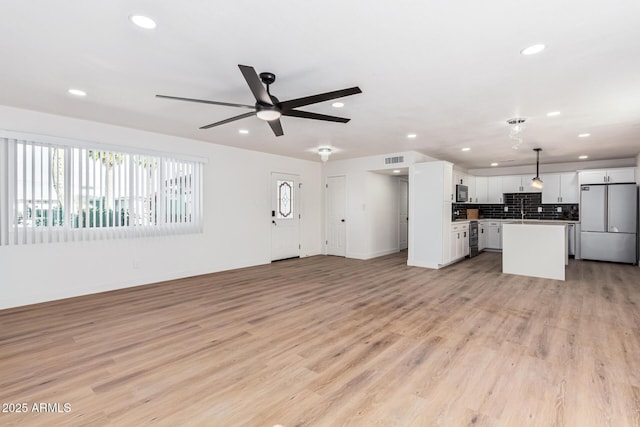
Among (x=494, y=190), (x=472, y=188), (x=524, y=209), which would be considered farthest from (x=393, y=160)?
(x=524, y=209)

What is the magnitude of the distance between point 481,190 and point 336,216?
→ 15.3 feet

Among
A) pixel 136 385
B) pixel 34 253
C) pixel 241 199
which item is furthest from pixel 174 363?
pixel 241 199

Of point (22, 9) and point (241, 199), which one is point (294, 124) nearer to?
point (241, 199)

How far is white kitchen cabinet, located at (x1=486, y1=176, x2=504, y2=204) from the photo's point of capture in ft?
29.7

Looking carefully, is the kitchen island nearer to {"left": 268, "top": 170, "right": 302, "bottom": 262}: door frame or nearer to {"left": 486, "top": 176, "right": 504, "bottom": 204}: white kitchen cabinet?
{"left": 486, "top": 176, "right": 504, "bottom": 204}: white kitchen cabinet

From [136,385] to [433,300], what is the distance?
11.6ft

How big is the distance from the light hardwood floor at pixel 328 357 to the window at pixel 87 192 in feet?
3.35

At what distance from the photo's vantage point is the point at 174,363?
2.52 meters

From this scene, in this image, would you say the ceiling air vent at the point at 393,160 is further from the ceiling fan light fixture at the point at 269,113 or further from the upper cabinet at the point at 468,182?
the ceiling fan light fixture at the point at 269,113

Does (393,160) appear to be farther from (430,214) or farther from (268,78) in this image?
(268,78)

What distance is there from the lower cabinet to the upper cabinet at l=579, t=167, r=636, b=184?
3011 millimetres

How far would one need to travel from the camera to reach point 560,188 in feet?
26.9

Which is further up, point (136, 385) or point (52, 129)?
point (52, 129)

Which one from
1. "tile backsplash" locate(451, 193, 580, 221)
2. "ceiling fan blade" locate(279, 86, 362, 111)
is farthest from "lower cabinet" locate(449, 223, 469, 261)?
"ceiling fan blade" locate(279, 86, 362, 111)
